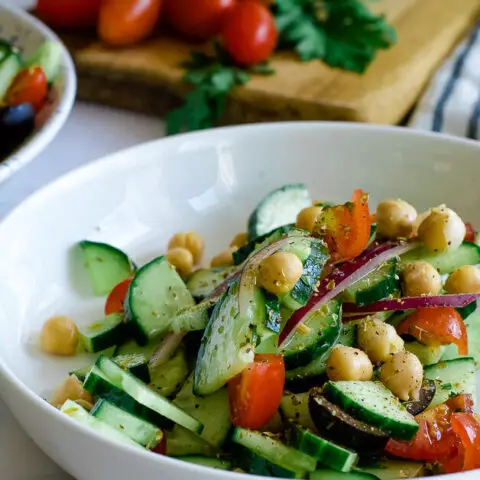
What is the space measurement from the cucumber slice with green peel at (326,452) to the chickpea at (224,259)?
1.94 ft

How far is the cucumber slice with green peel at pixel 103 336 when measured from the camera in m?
1.48

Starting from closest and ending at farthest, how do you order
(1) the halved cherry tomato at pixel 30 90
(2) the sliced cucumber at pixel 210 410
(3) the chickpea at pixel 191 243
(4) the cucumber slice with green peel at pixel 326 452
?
(4) the cucumber slice with green peel at pixel 326 452
(2) the sliced cucumber at pixel 210 410
(3) the chickpea at pixel 191 243
(1) the halved cherry tomato at pixel 30 90

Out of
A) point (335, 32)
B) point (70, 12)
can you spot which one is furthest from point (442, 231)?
point (70, 12)

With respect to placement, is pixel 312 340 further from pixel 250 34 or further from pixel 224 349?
pixel 250 34

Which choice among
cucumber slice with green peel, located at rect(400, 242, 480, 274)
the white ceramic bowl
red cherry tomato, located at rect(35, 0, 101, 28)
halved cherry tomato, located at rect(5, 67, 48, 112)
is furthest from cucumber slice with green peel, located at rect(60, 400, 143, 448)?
red cherry tomato, located at rect(35, 0, 101, 28)

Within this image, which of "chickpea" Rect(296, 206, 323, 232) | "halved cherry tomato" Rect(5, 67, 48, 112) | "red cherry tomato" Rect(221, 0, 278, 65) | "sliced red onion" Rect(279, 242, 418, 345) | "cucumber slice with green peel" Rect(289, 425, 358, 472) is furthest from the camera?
"red cherry tomato" Rect(221, 0, 278, 65)

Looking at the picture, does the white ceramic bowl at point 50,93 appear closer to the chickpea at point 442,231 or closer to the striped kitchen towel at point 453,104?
the chickpea at point 442,231

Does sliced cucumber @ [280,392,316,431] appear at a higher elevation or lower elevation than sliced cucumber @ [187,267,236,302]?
higher

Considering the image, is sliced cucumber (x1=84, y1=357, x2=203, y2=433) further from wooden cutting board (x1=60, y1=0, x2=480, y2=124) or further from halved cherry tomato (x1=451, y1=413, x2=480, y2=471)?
wooden cutting board (x1=60, y1=0, x2=480, y2=124)

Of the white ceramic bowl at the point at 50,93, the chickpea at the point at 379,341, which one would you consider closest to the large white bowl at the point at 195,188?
the white ceramic bowl at the point at 50,93

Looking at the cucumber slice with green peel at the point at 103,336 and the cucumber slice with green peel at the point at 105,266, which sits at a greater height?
the cucumber slice with green peel at the point at 103,336

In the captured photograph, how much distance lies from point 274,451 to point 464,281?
0.53 m

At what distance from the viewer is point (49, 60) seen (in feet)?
7.42

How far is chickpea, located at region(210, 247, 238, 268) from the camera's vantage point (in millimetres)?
1698
